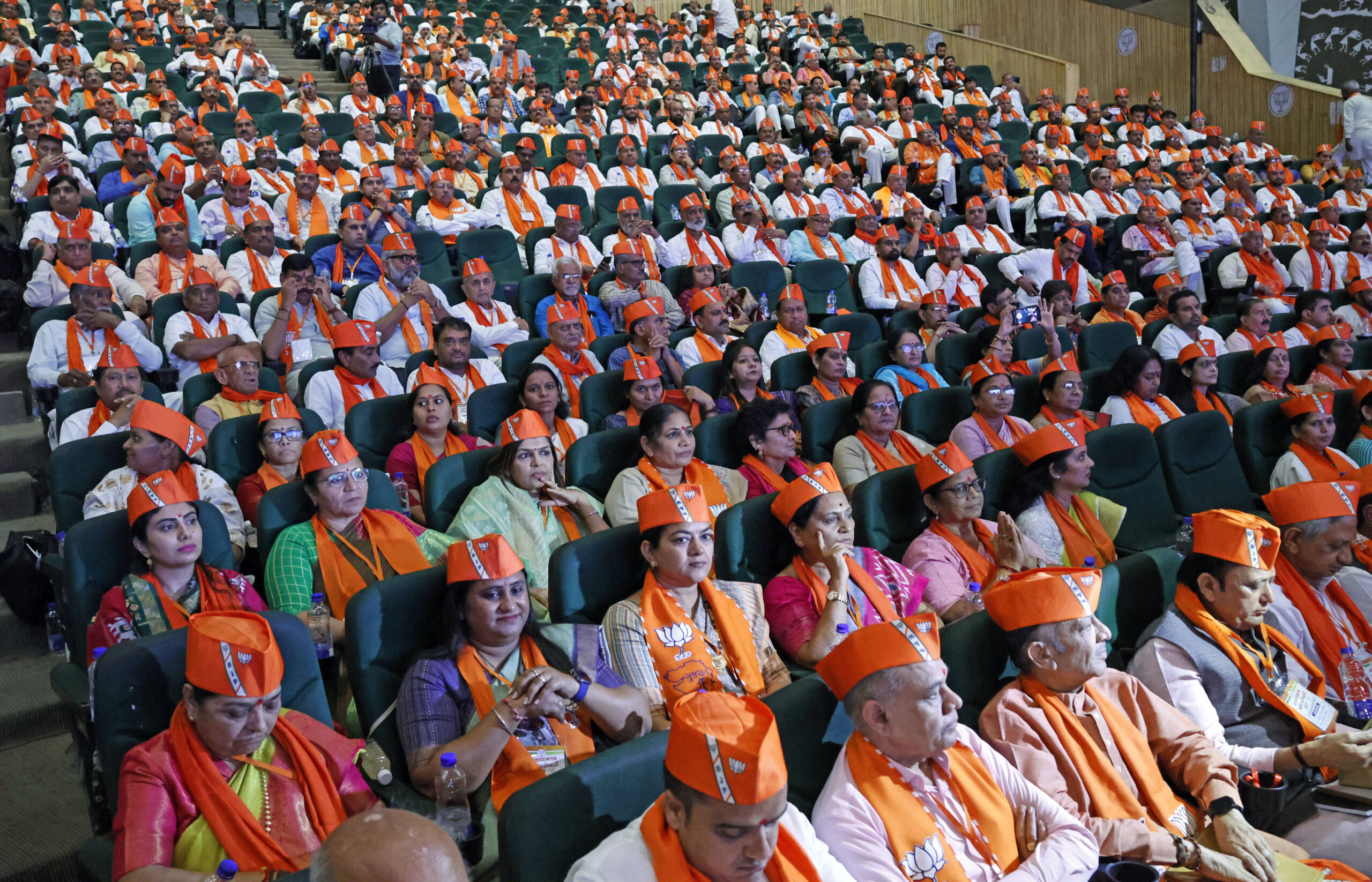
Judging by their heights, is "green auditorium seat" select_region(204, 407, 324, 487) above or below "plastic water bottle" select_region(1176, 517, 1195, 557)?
above

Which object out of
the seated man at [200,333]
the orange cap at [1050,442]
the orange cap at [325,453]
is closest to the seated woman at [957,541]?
the orange cap at [1050,442]

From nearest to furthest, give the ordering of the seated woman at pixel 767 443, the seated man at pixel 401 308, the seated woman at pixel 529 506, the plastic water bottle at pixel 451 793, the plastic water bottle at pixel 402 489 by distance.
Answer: the plastic water bottle at pixel 451 793, the seated woman at pixel 529 506, the plastic water bottle at pixel 402 489, the seated woman at pixel 767 443, the seated man at pixel 401 308

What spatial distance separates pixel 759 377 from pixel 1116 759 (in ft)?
8.69

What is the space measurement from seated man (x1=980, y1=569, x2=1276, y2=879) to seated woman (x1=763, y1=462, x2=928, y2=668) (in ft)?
1.57

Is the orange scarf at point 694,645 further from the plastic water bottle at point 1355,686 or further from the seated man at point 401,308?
the seated man at point 401,308

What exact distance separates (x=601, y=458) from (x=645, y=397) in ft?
2.14

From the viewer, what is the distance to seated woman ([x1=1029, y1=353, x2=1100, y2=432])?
13.9ft

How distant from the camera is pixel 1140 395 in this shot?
4.49 m

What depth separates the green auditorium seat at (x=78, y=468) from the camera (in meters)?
3.18

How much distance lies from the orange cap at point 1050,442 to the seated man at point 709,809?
2075mm

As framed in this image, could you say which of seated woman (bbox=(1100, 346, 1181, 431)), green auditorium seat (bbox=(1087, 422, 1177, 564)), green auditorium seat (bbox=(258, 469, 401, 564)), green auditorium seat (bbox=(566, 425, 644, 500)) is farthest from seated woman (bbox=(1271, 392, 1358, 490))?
green auditorium seat (bbox=(258, 469, 401, 564))

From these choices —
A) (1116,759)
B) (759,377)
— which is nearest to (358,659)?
(1116,759)

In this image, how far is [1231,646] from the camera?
233 centimetres

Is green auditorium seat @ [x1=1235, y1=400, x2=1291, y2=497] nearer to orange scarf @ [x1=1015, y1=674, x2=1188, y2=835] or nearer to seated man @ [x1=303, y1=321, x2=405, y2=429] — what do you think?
orange scarf @ [x1=1015, y1=674, x2=1188, y2=835]
